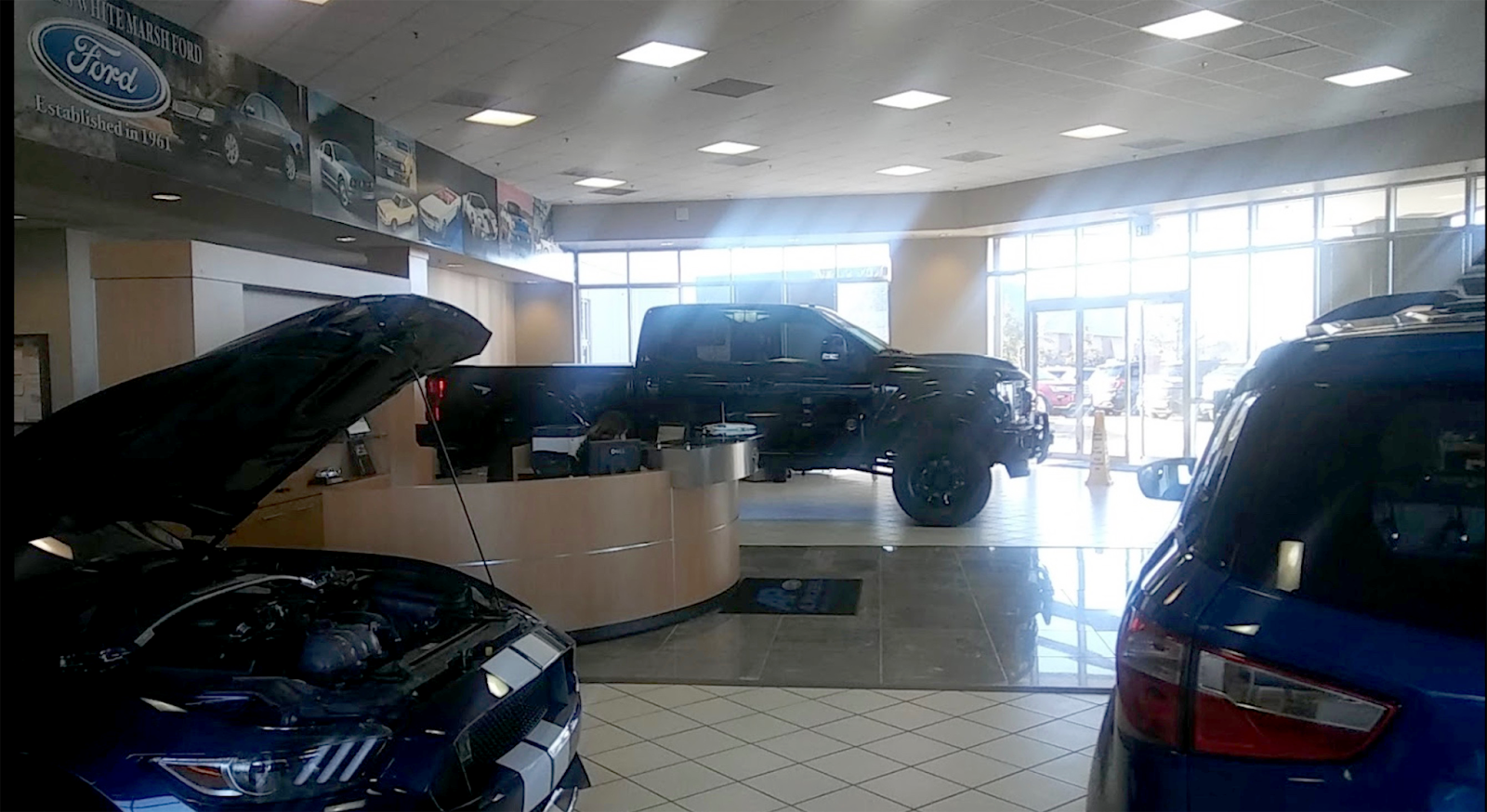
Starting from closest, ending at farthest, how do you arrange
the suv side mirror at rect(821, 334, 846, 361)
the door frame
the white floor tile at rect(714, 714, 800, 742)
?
the white floor tile at rect(714, 714, 800, 742) < the suv side mirror at rect(821, 334, 846, 361) < the door frame

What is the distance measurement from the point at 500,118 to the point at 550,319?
22.6 feet

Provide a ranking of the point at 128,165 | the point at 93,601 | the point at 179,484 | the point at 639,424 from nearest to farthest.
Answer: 1. the point at 93,601
2. the point at 179,484
3. the point at 128,165
4. the point at 639,424

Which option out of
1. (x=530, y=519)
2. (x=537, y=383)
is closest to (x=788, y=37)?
(x=537, y=383)

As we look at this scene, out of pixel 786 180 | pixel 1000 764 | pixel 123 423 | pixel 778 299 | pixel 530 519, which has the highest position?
pixel 786 180

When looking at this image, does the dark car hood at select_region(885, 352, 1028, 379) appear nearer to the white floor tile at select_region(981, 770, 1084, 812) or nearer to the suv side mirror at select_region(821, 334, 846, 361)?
the suv side mirror at select_region(821, 334, 846, 361)

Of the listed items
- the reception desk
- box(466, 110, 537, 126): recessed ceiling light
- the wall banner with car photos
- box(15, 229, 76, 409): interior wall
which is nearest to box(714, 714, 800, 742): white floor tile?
the reception desk

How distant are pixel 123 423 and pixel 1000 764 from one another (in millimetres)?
2834

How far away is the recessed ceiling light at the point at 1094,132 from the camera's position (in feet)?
35.1

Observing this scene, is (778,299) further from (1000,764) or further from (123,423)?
(123,423)

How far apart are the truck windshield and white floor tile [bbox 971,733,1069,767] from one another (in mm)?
5649

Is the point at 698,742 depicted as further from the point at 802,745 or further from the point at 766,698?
the point at 766,698

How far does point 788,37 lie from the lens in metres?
7.60

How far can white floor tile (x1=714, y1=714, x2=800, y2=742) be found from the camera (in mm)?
3959

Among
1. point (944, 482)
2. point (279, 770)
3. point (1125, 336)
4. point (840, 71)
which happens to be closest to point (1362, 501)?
point (279, 770)
